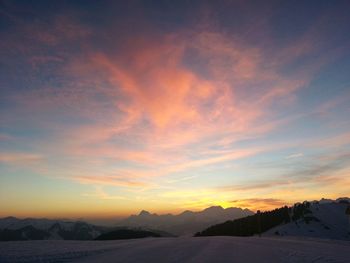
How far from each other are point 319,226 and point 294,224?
60.4ft

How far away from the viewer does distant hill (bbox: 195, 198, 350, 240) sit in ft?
416

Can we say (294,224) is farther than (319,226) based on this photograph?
No

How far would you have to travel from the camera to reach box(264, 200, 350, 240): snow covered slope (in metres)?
133

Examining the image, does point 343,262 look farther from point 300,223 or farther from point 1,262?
point 300,223

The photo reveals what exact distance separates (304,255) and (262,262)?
2888 millimetres

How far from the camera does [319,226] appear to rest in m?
157

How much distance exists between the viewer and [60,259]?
11.1 metres

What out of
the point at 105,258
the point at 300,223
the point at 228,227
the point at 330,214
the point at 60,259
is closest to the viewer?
the point at 60,259

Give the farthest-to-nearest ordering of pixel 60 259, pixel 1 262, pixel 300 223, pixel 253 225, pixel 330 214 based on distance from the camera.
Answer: pixel 330 214
pixel 300 223
pixel 253 225
pixel 60 259
pixel 1 262

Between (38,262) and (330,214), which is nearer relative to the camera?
(38,262)

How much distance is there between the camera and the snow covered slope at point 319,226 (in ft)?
437

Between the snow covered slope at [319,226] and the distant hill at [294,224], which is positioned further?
the snow covered slope at [319,226]

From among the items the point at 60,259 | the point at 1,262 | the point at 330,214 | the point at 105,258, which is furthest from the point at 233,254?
the point at 330,214

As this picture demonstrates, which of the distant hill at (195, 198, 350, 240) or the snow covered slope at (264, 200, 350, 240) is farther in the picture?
the snow covered slope at (264, 200, 350, 240)
